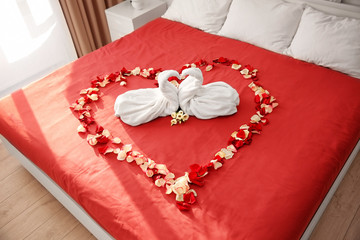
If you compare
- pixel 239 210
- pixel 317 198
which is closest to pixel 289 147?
pixel 317 198

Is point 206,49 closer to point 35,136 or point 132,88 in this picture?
point 132,88

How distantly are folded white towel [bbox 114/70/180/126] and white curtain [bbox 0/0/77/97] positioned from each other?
169 centimetres

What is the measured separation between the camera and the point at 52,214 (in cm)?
186

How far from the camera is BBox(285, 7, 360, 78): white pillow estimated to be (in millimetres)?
1885

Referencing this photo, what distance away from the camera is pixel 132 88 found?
196cm

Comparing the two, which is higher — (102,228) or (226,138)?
(226,138)

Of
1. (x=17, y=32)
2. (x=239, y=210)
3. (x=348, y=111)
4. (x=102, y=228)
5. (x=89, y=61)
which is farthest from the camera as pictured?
(x=17, y=32)

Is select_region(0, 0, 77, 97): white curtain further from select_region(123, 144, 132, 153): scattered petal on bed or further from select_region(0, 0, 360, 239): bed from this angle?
select_region(123, 144, 132, 153): scattered petal on bed

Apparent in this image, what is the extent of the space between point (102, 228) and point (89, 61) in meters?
1.27

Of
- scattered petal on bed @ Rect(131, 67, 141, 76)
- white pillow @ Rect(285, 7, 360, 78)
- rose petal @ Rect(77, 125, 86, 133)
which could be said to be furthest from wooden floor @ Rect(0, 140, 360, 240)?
scattered petal on bed @ Rect(131, 67, 141, 76)

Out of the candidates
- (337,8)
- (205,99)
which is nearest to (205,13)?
(337,8)

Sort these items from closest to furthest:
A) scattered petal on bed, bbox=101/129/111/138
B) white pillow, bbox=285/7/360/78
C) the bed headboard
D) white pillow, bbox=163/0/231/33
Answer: scattered petal on bed, bbox=101/129/111/138, white pillow, bbox=285/7/360/78, the bed headboard, white pillow, bbox=163/0/231/33

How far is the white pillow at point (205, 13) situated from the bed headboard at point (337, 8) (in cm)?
66

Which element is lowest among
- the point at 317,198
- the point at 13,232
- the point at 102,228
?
the point at 13,232
